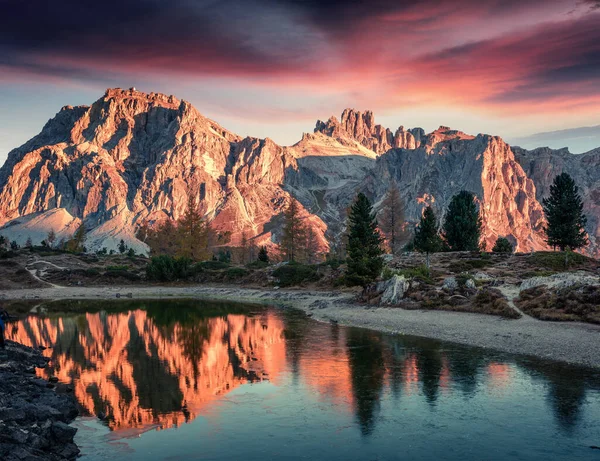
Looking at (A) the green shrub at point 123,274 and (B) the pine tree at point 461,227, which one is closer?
(B) the pine tree at point 461,227

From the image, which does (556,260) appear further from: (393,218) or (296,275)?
(296,275)

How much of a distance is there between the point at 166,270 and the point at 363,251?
46394 mm

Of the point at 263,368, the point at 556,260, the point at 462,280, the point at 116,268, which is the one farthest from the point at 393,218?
the point at 263,368

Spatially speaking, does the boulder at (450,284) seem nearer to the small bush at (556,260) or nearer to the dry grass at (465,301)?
the dry grass at (465,301)

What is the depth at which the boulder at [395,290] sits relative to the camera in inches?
2069

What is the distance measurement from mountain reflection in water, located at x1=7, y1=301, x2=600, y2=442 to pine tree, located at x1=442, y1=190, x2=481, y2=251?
55097mm

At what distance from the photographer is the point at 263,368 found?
2931 cm

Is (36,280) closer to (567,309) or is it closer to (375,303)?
(375,303)

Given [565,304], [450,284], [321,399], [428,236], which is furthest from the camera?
[428,236]

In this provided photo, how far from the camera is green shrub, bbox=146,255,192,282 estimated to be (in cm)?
9325

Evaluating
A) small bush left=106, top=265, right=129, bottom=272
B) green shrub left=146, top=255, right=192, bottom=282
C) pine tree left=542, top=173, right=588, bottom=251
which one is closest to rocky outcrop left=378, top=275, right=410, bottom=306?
pine tree left=542, top=173, right=588, bottom=251

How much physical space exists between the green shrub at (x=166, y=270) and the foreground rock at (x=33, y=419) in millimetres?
67771

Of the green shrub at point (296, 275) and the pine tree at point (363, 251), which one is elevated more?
the pine tree at point (363, 251)

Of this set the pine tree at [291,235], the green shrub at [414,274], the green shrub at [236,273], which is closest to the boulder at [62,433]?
the green shrub at [414,274]
